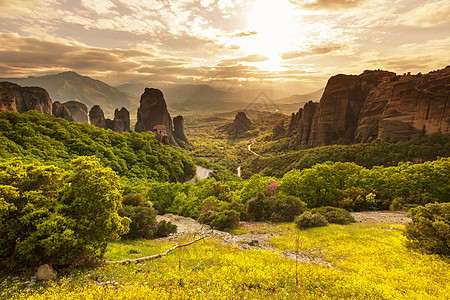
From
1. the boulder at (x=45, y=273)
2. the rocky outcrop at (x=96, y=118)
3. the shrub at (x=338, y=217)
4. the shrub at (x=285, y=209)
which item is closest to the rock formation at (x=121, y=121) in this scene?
the rocky outcrop at (x=96, y=118)

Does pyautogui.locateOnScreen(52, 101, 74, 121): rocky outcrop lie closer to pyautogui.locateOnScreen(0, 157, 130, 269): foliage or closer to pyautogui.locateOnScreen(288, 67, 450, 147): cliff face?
pyautogui.locateOnScreen(0, 157, 130, 269): foliage

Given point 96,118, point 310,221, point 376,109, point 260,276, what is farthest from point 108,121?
point 376,109

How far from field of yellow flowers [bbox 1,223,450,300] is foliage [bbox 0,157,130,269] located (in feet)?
5.47

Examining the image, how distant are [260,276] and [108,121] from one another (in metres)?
156

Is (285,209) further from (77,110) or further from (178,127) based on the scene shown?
(77,110)

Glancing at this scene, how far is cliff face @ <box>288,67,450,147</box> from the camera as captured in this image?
76.9 meters

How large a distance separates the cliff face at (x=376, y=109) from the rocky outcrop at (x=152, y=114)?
10233 cm

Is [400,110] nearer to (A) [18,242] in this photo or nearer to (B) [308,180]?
(B) [308,180]

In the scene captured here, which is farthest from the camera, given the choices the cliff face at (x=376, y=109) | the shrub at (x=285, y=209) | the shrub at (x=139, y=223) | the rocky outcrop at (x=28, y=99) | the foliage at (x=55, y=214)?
the rocky outcrop at (x=28, y=99)

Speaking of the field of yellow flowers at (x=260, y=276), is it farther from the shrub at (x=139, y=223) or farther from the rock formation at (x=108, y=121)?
the rock formation at (x=108, y=121)

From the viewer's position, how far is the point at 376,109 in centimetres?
9969

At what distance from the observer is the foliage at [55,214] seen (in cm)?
1154

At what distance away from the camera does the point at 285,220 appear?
33.1m

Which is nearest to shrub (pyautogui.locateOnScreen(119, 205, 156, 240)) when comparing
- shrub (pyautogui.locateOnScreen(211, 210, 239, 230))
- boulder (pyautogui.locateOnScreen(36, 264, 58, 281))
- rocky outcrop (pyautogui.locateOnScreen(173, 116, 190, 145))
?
shrub (pyautogui.locateOnScreen(211, 210, 239, 230))
